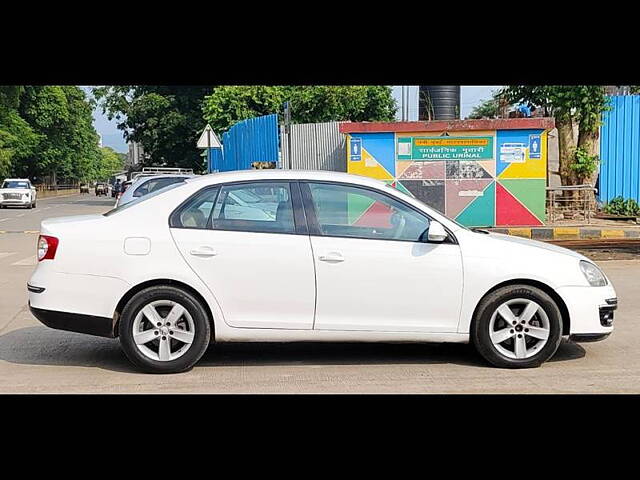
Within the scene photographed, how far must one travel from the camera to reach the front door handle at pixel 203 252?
6.05 metres

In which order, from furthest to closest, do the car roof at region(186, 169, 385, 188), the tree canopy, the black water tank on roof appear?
the tree canopy, the black water tank on roof, the car roof at region(186, 169, 385, 188)

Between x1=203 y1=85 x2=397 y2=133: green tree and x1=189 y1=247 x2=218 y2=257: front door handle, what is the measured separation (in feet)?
85.9

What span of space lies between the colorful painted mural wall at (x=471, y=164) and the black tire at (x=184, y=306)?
1016 cm

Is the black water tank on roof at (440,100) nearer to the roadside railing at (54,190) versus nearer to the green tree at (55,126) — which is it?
the green tree at (55,126)

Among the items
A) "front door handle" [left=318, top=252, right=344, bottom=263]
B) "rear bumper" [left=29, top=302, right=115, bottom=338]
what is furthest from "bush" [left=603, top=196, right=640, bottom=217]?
"rear bumper" [left=29, top=302, right=115, bottom=338]

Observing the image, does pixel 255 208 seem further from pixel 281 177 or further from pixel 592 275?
pixel 592 275

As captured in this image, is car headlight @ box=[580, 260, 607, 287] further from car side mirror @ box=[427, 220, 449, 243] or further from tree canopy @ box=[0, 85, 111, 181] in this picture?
tree canopy @ box=[0, 85, 111, 181]

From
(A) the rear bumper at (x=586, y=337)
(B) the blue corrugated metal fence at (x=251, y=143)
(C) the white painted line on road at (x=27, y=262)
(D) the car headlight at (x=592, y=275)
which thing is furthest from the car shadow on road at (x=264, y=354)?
(B) the blue corrugated metal fence at (x=251, y=143)

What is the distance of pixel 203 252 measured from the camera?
6059 millimetres

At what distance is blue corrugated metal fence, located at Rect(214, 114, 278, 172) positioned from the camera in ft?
70.8
